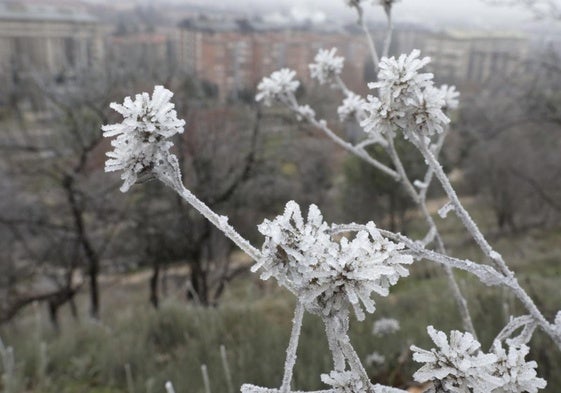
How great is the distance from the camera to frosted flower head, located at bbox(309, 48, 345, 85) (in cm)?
250

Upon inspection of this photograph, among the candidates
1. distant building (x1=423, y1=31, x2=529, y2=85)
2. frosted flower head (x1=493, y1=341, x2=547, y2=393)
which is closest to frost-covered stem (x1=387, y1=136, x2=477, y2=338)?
frosted flower head (x1=493, y1=341, x2=547, y2=393)

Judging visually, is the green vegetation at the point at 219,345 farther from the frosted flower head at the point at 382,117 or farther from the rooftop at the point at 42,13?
the rooftop at the point at 42,13

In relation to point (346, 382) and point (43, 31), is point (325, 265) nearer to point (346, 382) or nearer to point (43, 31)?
point (346, 382)

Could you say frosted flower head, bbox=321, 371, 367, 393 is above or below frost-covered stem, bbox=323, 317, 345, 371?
below

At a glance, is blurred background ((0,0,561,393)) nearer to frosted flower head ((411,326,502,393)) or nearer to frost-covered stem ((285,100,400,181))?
frost-covered stem ((285,100,400,181))

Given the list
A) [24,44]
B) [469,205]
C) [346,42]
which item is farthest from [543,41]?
[24,44]

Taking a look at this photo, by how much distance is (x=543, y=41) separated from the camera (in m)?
9.97

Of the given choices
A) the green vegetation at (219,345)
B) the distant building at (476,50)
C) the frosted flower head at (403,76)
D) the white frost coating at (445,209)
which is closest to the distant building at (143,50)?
the green vegetation at (219,345)

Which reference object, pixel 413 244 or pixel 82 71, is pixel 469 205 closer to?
pixel 82 71

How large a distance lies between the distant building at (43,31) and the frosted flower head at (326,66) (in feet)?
62.5

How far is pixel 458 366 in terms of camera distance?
917 millimetres

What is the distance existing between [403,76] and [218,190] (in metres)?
7.70

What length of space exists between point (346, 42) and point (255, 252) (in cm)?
1228

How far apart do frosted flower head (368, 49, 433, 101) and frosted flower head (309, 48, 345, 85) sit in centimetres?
132
